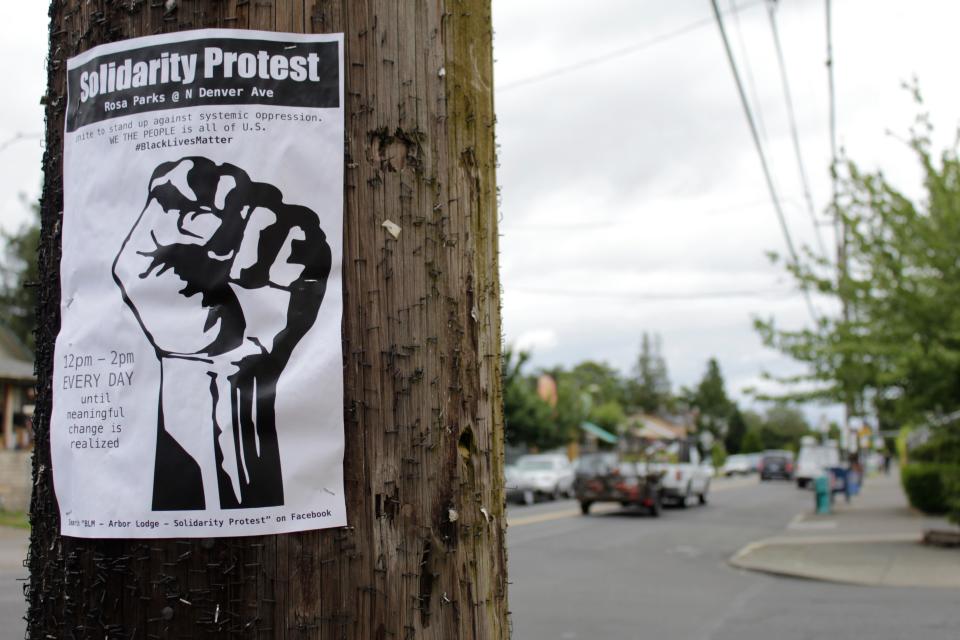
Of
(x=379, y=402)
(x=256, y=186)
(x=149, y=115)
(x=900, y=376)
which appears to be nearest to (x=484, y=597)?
(x=379, y=402)

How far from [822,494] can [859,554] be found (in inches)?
418

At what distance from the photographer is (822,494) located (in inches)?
995

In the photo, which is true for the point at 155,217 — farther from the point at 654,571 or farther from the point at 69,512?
Result: the point at 654,571

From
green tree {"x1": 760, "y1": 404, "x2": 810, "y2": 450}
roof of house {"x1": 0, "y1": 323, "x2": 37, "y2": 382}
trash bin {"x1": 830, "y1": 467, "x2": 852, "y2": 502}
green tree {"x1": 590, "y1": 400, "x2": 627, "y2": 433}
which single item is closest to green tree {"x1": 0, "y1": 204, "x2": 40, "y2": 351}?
roof of house {"x1": 0, "y1": 323, "x2": 37, "y2": 382}

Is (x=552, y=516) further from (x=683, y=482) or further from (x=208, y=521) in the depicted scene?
(x=208, y=521)

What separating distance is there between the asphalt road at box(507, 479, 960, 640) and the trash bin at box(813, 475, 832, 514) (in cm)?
690

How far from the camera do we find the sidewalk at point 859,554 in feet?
41.1

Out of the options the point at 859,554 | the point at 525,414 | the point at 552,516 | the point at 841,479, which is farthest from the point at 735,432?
the point at 859,554

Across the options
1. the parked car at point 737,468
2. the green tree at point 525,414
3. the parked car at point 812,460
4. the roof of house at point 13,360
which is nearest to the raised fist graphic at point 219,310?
the roof of house at point 13,360

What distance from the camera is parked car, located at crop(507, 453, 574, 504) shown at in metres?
28.0

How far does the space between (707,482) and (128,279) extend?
2939 cm

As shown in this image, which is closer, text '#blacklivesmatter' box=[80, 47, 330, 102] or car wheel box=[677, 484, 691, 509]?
text '#blacklivesmatter' box=[80, 47, 330, 102]

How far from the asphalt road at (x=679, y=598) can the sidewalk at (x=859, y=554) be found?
1.73 ft

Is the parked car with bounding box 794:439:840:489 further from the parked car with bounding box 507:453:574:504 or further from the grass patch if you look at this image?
the grass patch
